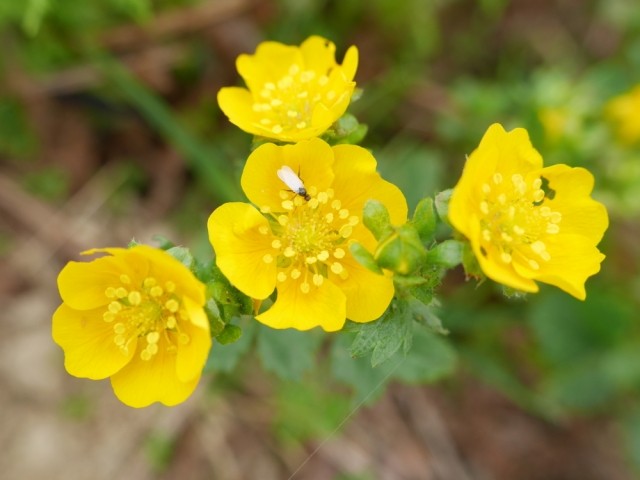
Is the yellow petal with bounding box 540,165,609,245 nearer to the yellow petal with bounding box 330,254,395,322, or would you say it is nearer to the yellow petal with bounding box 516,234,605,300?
the yellow petal with bounding box 516,234,605,300

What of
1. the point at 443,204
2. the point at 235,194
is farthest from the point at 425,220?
the point at 235,194

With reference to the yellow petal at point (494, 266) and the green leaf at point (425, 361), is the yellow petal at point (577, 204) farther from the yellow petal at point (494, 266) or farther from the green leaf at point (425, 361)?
the green leaf at point (425, 361)

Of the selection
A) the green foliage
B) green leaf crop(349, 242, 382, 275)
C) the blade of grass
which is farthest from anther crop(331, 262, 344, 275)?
the green foliage

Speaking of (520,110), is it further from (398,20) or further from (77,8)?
(77,8)

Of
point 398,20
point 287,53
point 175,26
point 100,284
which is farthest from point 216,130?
point 100,284

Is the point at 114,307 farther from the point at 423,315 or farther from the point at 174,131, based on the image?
the point at 174,131

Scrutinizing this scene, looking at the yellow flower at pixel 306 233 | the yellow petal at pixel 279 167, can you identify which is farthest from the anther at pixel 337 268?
the yellow petal at pixel 279 167
